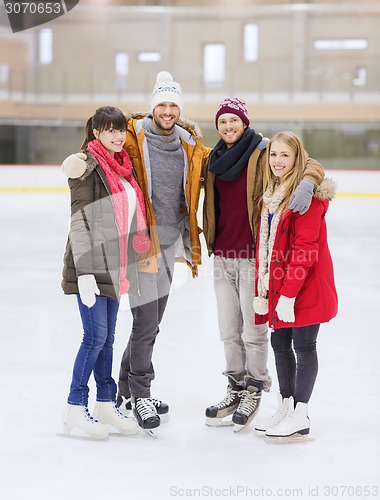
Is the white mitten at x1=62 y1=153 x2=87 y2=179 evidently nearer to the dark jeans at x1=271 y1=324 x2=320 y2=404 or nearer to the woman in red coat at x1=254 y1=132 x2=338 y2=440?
the woman in red coat at x1=254 y1=132 x2=338 y2=440

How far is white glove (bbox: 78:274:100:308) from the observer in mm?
2404

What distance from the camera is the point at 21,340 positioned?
379 cm

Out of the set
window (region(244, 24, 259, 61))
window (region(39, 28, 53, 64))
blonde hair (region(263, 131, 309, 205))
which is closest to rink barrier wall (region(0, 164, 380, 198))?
window (region(39, 28, 53, 64))

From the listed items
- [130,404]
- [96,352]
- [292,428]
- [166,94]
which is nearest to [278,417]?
[292,428]

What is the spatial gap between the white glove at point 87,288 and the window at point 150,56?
14.0m

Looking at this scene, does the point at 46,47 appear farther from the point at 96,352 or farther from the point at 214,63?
the point at 96,352

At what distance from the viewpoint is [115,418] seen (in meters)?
2.64

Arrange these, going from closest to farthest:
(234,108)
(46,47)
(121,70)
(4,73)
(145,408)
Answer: (234,108) < (145,408) < (4,73) < (121,70) < (46,47)

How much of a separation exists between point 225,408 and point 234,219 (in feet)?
2.35

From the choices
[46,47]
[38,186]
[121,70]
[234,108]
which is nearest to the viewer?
[234,108]

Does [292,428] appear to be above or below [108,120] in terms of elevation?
below

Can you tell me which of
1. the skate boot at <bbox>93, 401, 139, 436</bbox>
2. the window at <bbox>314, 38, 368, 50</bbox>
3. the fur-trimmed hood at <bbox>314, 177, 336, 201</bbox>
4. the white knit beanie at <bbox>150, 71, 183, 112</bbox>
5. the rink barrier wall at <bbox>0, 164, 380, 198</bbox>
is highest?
the window at <bbox>314, 38, 368, 50</bbox>

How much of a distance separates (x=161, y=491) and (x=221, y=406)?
2.17 feet

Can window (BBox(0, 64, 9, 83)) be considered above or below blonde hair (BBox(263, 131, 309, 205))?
above
